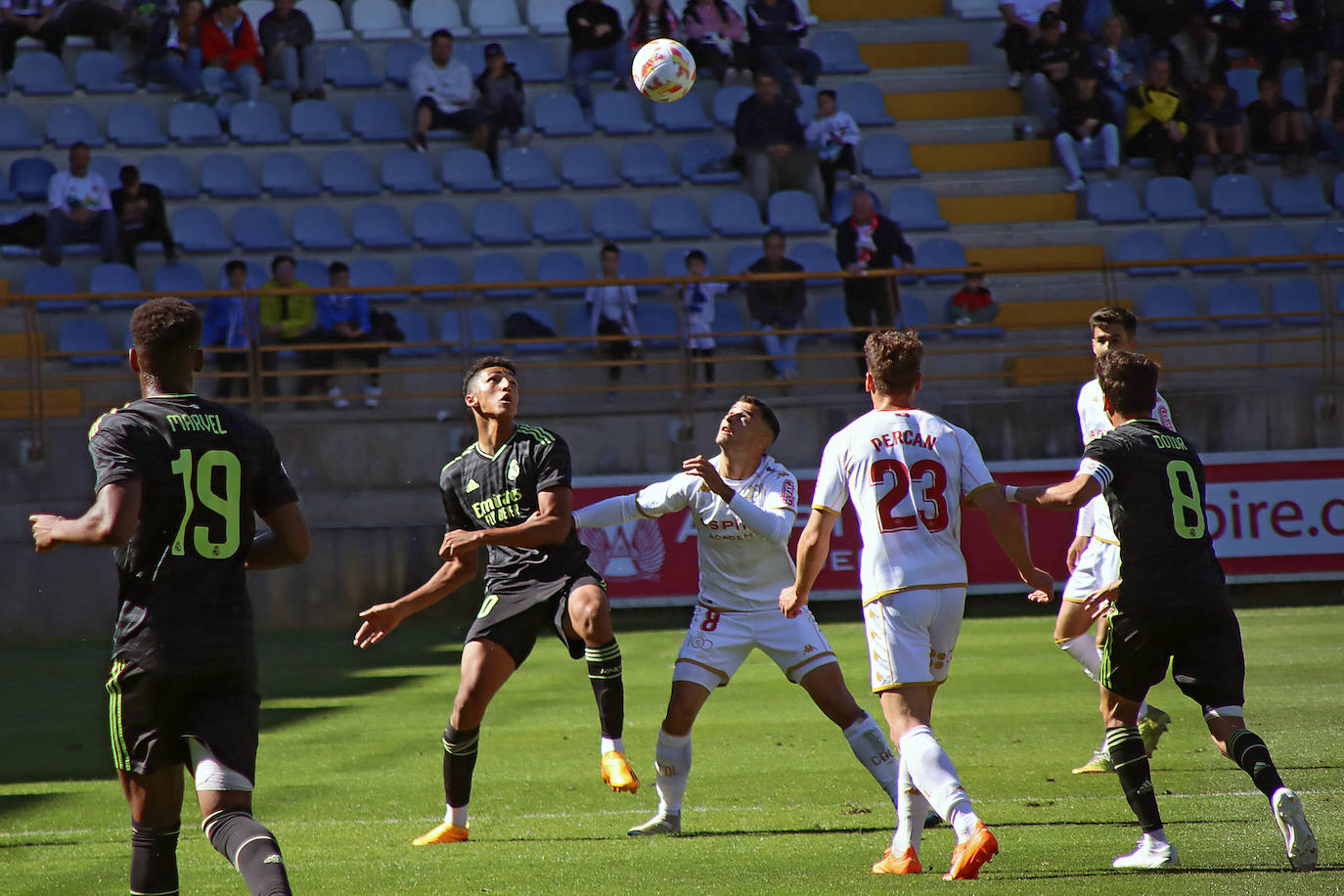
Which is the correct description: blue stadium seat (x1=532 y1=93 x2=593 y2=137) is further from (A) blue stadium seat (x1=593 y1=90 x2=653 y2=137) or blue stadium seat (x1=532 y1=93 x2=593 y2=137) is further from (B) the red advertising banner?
(B) the red advertising banner

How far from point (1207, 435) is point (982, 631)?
415 centimetres

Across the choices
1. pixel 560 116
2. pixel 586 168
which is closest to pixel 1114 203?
pixel 586 168

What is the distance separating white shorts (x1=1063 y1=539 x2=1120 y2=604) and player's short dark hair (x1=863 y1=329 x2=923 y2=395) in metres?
2.55

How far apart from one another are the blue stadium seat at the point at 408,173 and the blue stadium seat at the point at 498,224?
89 cm

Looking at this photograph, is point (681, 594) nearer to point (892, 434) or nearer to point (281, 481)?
point (892, 434)

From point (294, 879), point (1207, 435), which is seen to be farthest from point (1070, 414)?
point (294, 879)

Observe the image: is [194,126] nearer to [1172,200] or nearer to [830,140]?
[830,140]

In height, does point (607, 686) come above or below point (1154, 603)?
below

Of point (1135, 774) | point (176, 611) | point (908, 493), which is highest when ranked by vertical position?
point (908, 493)

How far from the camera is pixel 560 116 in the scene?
21016 millimetres

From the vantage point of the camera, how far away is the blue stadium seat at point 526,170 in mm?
19984

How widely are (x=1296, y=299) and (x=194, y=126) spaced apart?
15.6 meters

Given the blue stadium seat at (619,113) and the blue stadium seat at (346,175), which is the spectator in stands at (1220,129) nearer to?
the blue stadium seat at (619,113)

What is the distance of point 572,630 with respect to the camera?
22.0 feet
